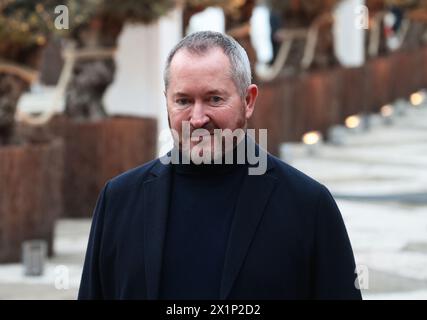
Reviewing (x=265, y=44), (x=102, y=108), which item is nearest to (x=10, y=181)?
(x=102, y=108)

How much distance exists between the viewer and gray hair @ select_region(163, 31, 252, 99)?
12.2ft

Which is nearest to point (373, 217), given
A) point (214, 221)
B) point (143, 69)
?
point (143, 69)

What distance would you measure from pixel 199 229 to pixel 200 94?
1.20 ft

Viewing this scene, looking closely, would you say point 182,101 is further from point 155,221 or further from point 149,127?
point 149,127

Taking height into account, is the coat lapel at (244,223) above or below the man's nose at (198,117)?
below

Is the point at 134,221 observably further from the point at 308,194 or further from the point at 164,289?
the point at 308,194

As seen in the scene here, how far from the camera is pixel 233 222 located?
12.0 feet

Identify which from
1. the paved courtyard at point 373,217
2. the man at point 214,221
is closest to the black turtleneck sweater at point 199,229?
the man at point 214,221

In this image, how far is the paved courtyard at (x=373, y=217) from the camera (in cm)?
937

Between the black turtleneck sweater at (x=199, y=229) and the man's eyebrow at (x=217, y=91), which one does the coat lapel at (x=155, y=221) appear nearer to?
the black turtleneck sweater at (x=199, y=229)

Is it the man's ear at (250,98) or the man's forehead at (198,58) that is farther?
the man's ear at (250,98)

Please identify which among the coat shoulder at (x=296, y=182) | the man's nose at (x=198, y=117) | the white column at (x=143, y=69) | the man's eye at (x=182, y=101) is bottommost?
the coat shoulder at (x=296, y=182)

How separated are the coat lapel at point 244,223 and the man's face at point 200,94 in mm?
152

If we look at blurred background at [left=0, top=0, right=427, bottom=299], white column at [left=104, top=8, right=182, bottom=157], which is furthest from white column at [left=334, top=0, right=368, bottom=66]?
white column at [left=104, top=8, right=182, bottom=157]
